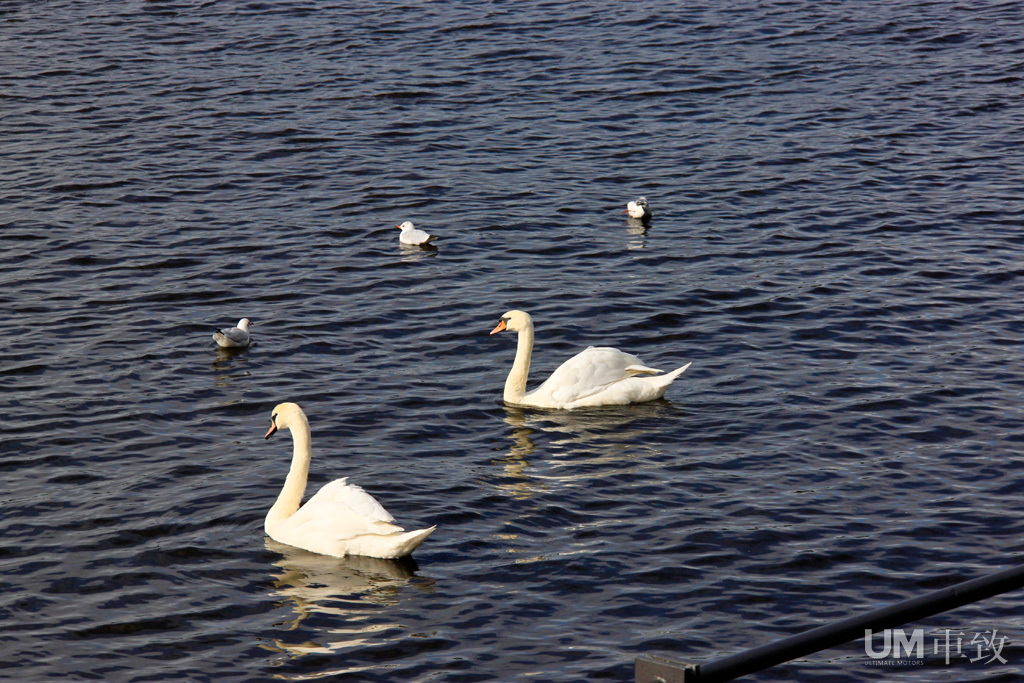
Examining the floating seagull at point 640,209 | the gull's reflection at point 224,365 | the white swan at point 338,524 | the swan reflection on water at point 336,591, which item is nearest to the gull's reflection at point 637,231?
the floating seagull at point 640,209

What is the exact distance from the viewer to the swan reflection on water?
751cm

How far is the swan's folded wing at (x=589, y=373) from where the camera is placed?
37.1ft

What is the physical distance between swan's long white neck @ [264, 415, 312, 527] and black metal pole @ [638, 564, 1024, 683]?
6.86 metres

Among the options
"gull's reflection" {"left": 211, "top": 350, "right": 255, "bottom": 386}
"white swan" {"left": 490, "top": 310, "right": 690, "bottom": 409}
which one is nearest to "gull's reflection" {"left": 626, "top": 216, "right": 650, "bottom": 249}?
"white swan" {"left": 490, "top": 310, "right": 690, "bottom": 409}

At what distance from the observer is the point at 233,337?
1225cm

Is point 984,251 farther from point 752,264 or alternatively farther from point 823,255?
point 752,264

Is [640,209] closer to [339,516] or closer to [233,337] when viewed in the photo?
[233,337]

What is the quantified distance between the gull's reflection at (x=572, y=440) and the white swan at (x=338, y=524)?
147 centimetres

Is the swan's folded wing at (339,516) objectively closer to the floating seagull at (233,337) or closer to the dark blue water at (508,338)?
the dark blue water at (508,338)

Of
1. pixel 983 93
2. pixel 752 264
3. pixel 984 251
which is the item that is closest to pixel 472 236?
pixel 752 264

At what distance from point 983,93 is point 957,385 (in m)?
11.2

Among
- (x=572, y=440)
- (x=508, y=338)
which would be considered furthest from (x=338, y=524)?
(x=508, y=338)

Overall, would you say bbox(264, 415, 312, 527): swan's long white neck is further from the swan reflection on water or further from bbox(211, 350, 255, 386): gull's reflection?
bbox(211, 350, 255, 386): gull's reflection

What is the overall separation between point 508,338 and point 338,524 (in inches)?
207
